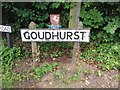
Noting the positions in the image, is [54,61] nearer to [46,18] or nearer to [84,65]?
[84,65]

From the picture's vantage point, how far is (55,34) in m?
3.00

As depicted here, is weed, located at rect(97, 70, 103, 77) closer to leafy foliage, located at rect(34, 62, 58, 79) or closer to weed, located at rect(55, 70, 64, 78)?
weed, located at rect(55, 70, 64, 78)

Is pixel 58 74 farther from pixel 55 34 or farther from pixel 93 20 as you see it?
pixel 93 20

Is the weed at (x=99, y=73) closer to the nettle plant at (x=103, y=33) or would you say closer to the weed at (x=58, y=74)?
the nettle plant at (x=103, y=33)

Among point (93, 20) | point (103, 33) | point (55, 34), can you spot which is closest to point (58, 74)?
point (55, 34)

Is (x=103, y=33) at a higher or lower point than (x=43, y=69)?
higher

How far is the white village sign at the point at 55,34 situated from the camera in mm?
2965

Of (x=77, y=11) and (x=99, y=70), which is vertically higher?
(x=77, y=11)

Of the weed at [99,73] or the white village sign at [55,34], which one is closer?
the white village sign at [55,34]

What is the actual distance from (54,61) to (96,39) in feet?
3.48

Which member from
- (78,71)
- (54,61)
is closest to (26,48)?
(54,61)

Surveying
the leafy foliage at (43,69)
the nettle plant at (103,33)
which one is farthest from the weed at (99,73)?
the leafy foliage at (43,69)

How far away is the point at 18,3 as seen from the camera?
3.79 m

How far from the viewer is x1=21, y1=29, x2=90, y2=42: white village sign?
296cm
